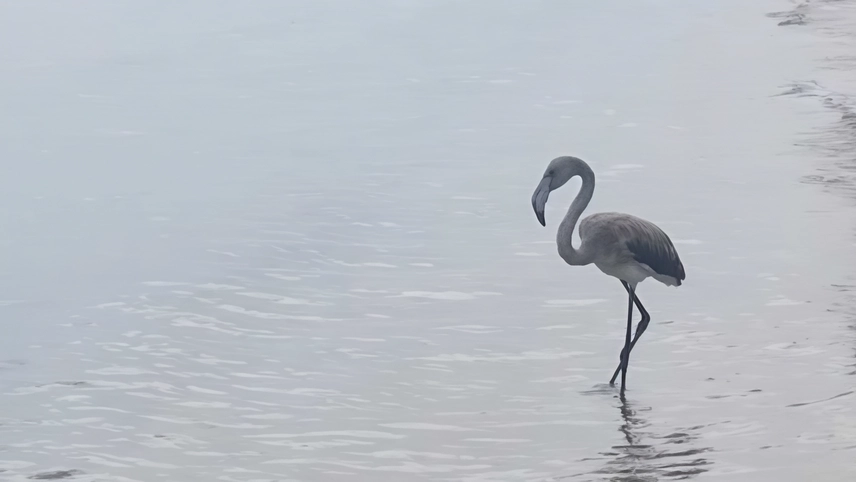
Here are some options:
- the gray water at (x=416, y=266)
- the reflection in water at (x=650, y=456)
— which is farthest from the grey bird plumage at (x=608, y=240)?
the reflection in water at (x=650, y=456)

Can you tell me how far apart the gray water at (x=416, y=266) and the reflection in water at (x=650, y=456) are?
19 millimetres

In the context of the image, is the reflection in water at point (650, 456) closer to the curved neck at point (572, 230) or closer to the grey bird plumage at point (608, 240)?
the grey bird plumage at point (608, 240)

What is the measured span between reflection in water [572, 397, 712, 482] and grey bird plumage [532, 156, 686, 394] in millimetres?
669

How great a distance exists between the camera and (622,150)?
13680mm

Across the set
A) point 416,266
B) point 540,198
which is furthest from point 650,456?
point 416,266

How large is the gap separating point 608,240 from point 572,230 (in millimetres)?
197

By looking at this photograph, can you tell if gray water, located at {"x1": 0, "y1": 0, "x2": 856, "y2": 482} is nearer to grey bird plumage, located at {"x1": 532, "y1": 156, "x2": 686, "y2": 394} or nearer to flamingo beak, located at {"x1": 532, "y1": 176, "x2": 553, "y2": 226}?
grey bird plumage, located at {"x1": 532, "y1": 156, "x2": 686, "y2": 394}

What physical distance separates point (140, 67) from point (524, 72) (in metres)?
4.91

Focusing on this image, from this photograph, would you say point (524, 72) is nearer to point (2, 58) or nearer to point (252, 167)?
point (252, 167)

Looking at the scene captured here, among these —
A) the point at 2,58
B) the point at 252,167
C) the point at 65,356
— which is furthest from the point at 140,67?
the point at 65,356

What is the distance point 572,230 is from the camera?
303 inches

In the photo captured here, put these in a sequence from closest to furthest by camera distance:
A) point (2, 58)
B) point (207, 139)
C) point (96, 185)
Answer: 1. point (96, 185)
2. point (207, 139)
3. point (2, 58)

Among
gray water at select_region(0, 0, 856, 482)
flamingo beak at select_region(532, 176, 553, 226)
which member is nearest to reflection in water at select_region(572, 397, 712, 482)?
gray water at select_region(0, 0, 856, 482)

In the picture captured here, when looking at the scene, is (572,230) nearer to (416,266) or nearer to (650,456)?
(650,456)
